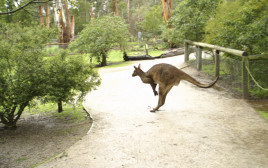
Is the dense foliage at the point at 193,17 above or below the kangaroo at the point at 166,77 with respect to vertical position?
above

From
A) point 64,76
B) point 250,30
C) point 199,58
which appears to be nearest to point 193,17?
point 199,58

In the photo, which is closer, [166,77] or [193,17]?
[166,77]

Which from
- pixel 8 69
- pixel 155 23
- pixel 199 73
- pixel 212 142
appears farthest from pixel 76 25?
pixel 212 142

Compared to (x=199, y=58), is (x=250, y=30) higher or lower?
higher

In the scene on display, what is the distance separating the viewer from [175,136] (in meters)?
5.32

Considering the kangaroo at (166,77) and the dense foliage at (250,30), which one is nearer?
the kangaroo at (166,77)

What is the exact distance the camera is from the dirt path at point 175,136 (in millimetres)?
4355

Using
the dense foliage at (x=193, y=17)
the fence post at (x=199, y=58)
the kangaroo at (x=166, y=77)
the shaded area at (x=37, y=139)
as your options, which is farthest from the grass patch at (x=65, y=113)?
the dense foliage at (x=193, y=17)

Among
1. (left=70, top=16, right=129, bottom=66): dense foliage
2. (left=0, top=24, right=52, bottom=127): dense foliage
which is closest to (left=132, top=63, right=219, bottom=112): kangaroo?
(left=0, top=24, right=52, bottom=127): dense foliage

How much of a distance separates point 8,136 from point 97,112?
231cm

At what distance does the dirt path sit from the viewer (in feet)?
14.3

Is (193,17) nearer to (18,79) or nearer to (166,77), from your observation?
(166,77)

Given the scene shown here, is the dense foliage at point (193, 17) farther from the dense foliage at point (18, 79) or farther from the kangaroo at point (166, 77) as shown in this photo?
the dense foliage at point (18, 79)

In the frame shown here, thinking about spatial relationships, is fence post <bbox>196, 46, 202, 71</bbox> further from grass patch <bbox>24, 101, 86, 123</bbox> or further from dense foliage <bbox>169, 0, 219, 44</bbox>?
grass patch <bbox>24, 101, 86, 123</bbox>
